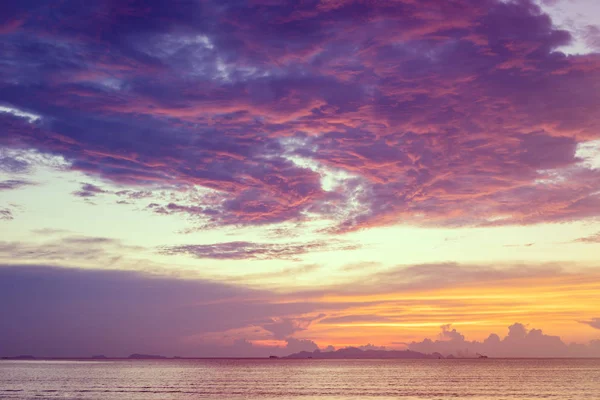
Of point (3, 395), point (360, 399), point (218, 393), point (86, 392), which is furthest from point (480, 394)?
point (3, 395)

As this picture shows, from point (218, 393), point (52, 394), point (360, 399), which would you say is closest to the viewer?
point (360, 399)

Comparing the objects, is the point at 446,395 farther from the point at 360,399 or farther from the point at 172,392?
the point at 172,392

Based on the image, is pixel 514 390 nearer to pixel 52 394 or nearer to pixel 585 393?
pixel 585 393

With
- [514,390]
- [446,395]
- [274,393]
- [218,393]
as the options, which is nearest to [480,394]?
[446,395]

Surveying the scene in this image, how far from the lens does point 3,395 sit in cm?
11369

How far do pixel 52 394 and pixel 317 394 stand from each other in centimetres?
5448

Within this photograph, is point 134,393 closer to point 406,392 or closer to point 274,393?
point 274,393

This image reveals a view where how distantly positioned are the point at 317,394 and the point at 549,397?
46544 millimetres

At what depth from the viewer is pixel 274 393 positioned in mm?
123438

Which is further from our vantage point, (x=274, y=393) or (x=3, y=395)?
(x=274, y=393)

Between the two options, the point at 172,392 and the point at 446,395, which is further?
the point at 172,392

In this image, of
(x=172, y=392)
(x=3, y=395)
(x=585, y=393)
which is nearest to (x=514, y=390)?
(x=585, y=393)

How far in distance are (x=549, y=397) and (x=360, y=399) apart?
128 ft

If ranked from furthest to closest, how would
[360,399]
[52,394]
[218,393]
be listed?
[218,393] → [52,394] → [360,399]
